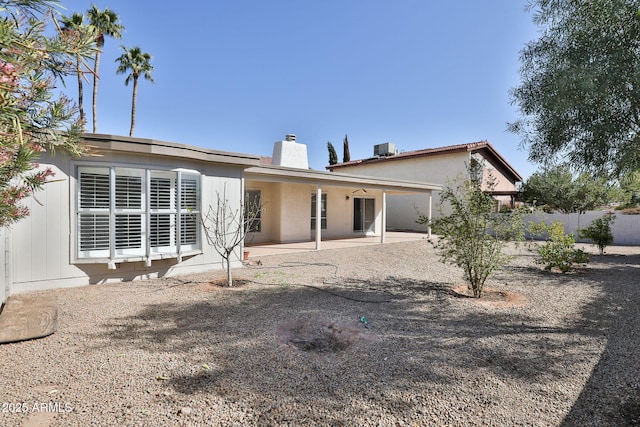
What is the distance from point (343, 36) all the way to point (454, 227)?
29.8 ft

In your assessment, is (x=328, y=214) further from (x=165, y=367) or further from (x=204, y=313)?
(x=165, y=367)

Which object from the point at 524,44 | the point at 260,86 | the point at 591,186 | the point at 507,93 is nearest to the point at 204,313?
the point at 507,93

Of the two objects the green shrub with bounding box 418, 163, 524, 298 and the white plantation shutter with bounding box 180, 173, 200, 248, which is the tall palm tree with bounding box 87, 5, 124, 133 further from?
the green shrub with bounding box 418, 163, 524, 298

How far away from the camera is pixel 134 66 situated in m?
23.3

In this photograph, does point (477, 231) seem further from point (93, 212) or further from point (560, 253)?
point (93, 212)

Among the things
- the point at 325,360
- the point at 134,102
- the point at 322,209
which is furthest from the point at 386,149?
the point at 325,360

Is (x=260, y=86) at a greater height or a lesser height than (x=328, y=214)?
greater

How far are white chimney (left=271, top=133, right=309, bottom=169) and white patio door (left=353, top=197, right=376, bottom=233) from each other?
3639 mm

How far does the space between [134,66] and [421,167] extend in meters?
20.9

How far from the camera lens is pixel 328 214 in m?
17.2

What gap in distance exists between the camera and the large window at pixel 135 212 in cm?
676

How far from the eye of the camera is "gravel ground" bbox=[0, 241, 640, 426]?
2.73m

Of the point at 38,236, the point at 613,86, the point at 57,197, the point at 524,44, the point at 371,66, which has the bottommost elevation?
the point at 38,236

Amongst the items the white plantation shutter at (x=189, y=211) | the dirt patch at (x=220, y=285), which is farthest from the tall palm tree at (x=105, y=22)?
the dirt patch at (x=220, y=285)
